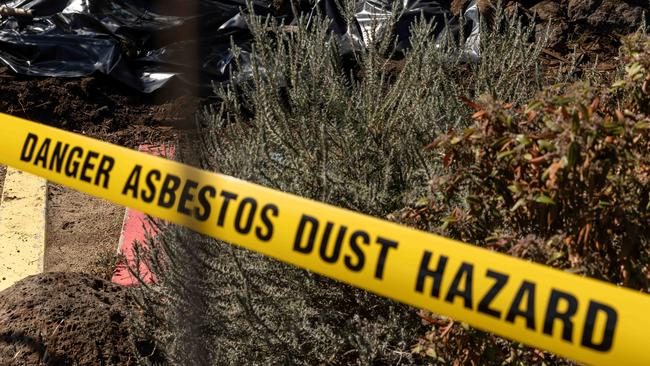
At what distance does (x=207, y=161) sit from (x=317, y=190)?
2.02 feet

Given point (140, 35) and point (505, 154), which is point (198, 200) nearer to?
point (505, 154)

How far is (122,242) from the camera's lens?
4.27 metres

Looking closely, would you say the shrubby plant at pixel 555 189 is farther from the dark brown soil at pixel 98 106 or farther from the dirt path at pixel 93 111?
the dark brown soil at pixel 98 106

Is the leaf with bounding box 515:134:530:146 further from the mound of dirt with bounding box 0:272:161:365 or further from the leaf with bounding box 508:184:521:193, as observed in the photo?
the mound of dirt with bounding box 0:272:161:365

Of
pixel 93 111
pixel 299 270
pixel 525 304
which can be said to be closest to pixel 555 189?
pixel 525 304

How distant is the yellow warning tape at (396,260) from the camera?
158 cm

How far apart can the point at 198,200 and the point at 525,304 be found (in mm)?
978

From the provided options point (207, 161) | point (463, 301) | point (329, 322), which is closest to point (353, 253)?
point (463, 301)

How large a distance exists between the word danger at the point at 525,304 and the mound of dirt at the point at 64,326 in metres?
1.40

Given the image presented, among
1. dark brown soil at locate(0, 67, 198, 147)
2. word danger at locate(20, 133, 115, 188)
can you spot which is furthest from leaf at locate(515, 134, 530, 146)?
dark brown soil at locate(0, 67, 198, 147)

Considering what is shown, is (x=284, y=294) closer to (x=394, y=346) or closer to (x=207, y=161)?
(x=394, y=346)

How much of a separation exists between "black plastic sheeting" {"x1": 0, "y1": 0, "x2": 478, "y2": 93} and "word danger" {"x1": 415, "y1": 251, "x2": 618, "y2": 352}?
4.33 m

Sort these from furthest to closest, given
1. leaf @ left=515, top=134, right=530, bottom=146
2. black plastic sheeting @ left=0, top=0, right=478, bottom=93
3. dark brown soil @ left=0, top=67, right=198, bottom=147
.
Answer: black plastic sheeting @ left=0, top=0, right=478, bottom=93
dark brown soil @ left=0, top=67, right=198, bottom=147
leaf @ left=515, top=134, right=530, bottom=146

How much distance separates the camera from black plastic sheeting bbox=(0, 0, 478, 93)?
6012 mm
